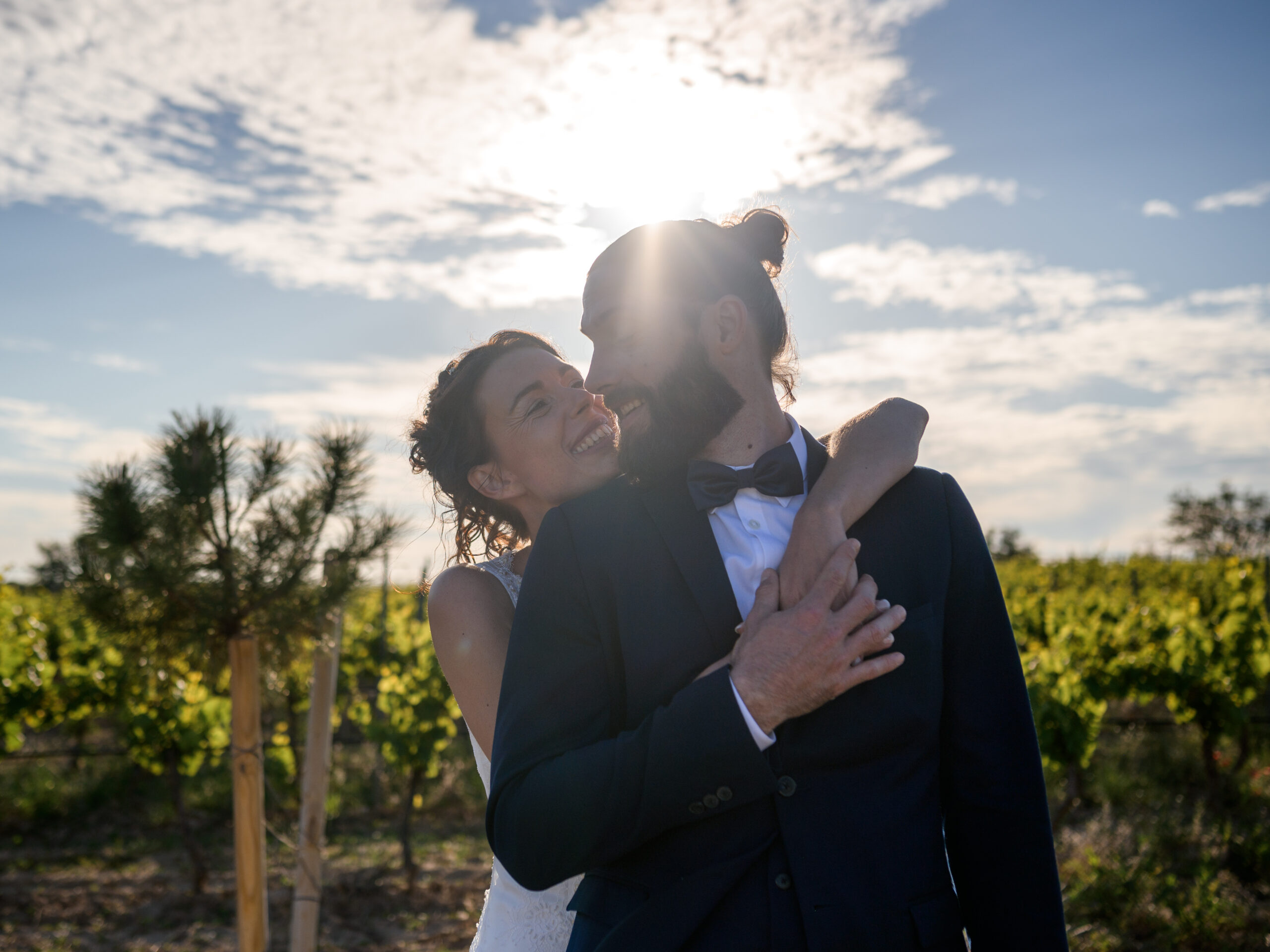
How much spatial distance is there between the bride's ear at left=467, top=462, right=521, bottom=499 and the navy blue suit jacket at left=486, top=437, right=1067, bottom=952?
0.99 metres

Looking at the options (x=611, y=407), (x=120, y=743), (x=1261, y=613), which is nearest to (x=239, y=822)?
(x=611, y=407)

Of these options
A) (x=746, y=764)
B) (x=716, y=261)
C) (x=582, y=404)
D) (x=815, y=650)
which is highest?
(x=716, y=261)

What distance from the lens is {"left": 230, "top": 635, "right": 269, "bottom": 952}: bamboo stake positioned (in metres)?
4.19

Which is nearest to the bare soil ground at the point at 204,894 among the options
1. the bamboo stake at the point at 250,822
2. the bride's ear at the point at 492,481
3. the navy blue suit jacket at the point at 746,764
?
the bamboo stake at the point at 250,822

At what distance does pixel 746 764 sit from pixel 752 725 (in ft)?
0.17

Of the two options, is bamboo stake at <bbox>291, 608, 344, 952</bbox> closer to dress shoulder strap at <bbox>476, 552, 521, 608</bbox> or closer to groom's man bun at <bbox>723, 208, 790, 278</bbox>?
dress shoulder strap at <bbox>476, 552, 521, 608</bbox>

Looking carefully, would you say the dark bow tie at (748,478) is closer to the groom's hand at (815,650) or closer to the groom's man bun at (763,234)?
the groom's hand at (815,650)

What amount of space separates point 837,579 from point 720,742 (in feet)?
0.93

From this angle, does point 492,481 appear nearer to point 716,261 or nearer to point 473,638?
point 473,638

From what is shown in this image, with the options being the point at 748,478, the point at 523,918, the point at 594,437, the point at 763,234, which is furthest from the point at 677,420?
the point at 523,918

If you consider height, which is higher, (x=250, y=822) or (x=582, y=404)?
(x=582, y=404)

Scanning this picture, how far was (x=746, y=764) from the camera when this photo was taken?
1.22 metres

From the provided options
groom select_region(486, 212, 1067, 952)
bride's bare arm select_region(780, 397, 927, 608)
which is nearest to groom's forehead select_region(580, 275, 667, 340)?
groom select_region(486, 212, 1067, 952)

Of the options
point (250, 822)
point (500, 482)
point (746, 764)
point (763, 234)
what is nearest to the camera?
point (746, 764)
